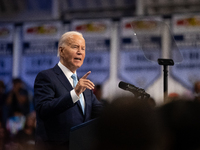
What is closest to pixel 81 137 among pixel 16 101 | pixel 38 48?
pixel 16 101

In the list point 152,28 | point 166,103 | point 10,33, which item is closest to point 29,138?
point 10,33

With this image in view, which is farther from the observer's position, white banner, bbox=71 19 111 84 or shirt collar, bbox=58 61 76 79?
white banner, bbox=71 19 111 84

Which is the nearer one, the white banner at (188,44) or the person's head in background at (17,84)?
the white banner at (188,44)

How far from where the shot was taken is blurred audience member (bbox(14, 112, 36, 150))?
436 cm

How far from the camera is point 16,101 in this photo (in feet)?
16.0

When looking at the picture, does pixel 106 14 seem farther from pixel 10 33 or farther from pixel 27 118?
pixel 27 118

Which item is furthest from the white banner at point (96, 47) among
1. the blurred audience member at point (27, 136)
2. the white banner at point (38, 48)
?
the blurred audience member at point (27, 136)

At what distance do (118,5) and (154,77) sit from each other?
8.39ft

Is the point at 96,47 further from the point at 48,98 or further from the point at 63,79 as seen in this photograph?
the point at 48,98

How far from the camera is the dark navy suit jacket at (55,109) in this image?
4.86ft

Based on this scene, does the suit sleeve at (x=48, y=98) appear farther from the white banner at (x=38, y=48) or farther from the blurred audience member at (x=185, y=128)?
the white banner at (x=38, y=48)

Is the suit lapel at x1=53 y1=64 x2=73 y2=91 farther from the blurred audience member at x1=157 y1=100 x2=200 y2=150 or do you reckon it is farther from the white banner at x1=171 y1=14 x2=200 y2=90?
the white banner at x1=171 y1=14 x2=200 y2=90

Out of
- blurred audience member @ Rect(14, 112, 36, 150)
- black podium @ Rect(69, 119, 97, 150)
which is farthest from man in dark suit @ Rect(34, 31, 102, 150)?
blurred audience member @ Rect(14, 112, 36, 150)

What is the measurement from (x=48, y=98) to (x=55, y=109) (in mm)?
109
